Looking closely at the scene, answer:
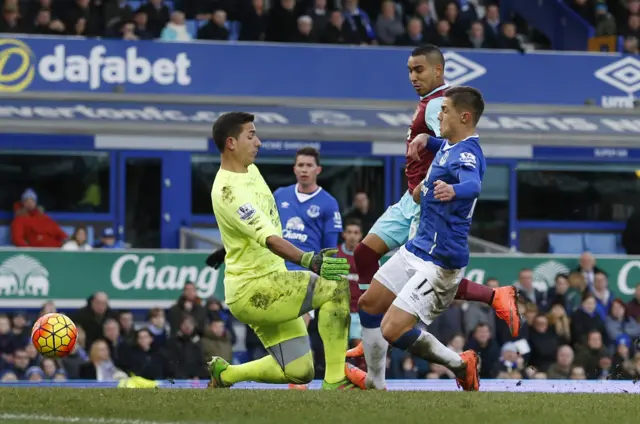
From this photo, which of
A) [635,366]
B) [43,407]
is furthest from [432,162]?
[635,366]

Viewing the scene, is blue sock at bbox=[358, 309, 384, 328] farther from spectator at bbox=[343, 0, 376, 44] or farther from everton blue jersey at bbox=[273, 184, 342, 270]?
spectator at bbox=[343, 0, 376, 44]

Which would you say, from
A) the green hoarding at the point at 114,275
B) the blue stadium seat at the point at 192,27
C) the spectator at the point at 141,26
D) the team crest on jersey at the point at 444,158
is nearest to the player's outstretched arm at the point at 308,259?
the team crest on jersey at the point at 444,158

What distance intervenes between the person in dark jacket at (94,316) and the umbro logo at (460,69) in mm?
6441

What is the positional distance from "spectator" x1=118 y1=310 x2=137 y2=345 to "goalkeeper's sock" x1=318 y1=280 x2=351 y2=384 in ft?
19.0

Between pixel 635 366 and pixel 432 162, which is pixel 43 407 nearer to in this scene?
pixel 432 162

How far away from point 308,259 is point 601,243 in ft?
41.4

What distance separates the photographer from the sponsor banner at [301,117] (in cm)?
1889

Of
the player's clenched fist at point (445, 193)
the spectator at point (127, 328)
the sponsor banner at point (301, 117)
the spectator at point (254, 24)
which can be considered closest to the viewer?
the player's clenched fist at point (445, 193)

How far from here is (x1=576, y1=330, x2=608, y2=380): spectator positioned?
53.4 feet

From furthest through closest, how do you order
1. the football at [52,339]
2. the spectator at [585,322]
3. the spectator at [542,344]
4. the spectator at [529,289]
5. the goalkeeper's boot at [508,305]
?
the spectator at [529,289] < the spectator at [585,322] < the spectator at [542,344] < the football at [52,339] < the goalkeeper's boot at [508,305]

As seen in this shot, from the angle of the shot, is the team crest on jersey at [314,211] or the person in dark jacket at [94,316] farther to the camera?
the person in dark jacket at [94,316]

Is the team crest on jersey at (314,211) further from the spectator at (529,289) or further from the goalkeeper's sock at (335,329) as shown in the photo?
the spectator at (529,289)

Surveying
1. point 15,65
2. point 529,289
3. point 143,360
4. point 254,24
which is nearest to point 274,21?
point 254,24

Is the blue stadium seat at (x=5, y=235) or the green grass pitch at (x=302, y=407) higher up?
the blue stadium seat at (x=5, y=235)
